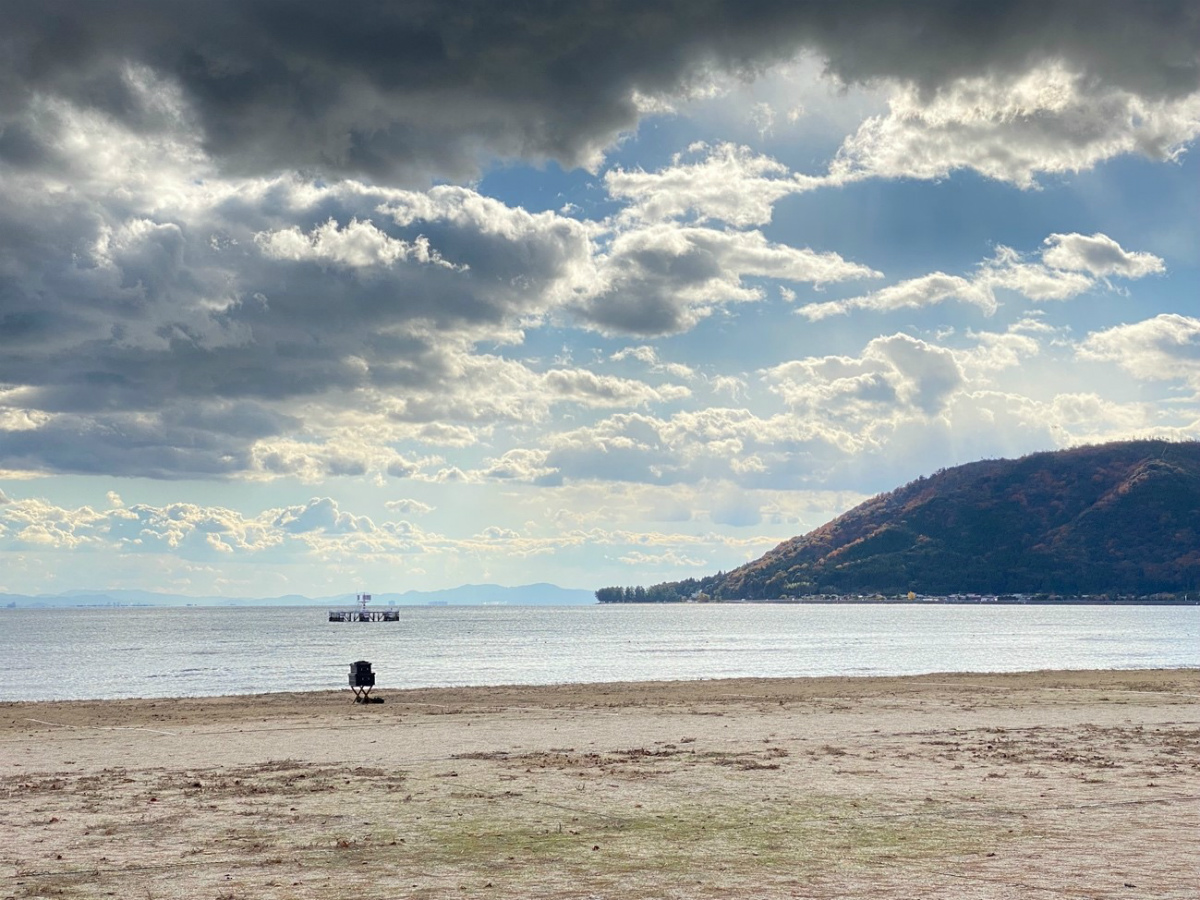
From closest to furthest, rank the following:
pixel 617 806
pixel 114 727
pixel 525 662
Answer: pixel 617 806 → pixel 114 727 → pixel 525 662

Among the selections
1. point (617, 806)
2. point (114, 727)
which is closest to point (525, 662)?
point (114, 727)

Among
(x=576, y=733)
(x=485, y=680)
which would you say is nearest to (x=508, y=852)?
(x=576, y=733)

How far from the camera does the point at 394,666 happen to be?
85.9 meters

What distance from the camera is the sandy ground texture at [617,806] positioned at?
44.0 feet

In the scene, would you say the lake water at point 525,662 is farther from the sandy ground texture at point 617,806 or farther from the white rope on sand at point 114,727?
the sandy ground texture at point 617,806

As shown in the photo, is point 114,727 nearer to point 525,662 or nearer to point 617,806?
point 617,806

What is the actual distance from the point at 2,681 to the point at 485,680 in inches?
1379

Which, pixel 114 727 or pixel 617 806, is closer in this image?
pixel 617 806

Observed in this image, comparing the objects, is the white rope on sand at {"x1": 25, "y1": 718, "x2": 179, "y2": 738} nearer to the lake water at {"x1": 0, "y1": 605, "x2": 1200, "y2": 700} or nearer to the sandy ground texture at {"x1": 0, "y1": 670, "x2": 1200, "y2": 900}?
the sandy ground texture at {"x1": 0, "y1": 670, "x2": 1200, "y2": 900}

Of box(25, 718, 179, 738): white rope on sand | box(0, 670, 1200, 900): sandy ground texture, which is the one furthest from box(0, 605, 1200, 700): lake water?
box(0, 670, 1200, 900): sandy ground texture

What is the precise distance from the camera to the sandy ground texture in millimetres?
13398

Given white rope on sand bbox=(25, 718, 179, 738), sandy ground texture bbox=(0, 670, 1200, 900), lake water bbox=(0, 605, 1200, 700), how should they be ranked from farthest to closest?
lake water bbox=(0, 605, 1200, 700), white rope on sand bbox=(25, 718, 179, 738), sandy ground texture bbox=(0, 670, 1200, 900)

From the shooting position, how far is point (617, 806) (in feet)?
61.3

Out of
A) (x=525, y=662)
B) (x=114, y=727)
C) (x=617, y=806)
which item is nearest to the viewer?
(x=617, y=806)
